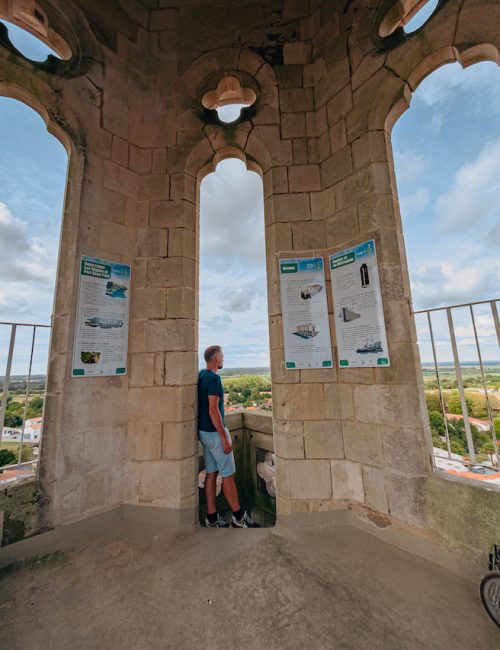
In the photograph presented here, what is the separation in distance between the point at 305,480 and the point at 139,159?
3642 millimetres

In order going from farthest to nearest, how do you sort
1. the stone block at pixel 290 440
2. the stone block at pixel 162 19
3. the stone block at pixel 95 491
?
the stone block at pixel 162 19
the stone block at pixel 290 440
the stone block at pixel 95 491

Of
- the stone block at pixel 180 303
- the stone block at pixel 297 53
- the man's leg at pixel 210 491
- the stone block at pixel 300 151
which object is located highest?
the stone block at pixel 297 53

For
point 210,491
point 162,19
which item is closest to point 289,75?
point 162,19

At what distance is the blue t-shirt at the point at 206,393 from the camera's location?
8.64 feet

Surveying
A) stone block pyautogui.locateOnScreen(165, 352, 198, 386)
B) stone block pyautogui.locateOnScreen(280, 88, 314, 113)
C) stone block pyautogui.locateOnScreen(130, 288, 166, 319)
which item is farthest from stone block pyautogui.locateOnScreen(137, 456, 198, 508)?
stone block pyautogui.locateOnScreen(280, 88, 314, 113)

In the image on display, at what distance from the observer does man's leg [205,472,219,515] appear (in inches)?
105

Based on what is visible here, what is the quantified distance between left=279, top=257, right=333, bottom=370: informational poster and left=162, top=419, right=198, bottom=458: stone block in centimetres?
111

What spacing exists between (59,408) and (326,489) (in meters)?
2.34

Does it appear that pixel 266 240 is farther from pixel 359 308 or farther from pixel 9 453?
pixel 9 453

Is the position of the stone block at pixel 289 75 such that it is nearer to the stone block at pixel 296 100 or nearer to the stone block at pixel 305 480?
the stone block at pixel 296 100

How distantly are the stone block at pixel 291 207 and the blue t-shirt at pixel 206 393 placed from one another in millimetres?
1703

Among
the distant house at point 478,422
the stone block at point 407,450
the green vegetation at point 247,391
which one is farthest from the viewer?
the green vegetation at point 247,391

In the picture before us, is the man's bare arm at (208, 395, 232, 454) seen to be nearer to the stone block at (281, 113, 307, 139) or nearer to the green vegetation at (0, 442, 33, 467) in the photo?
the green vegetation at (0, 442, 33, 467)

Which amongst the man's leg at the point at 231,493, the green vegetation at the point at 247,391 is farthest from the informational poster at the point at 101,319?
the man's leg at the point at 231,493
